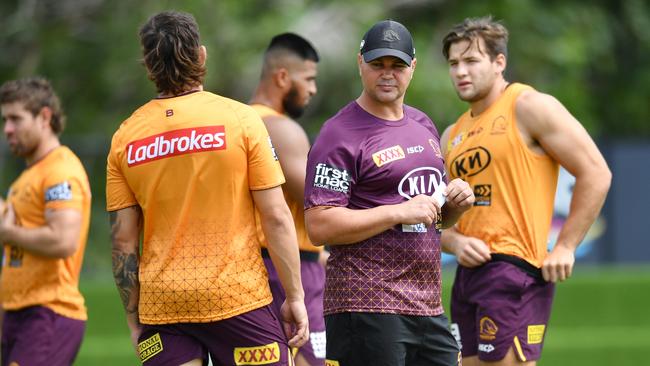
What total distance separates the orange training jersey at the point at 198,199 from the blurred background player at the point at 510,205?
170 centimetres

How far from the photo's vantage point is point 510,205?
608 centimetres

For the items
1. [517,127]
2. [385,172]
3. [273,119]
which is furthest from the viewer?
[273,119]

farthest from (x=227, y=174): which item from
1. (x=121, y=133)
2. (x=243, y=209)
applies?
(x=121, y=133)

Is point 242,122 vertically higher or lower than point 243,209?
higher

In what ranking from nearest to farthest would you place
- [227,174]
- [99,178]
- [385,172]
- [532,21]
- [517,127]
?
[227,174]
[385,172]
[517,127]
[99,178]
[532,21]

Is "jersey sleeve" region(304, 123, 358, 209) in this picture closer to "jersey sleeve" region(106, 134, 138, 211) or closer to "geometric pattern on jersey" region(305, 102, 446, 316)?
"geometric pattern on jersey" region(305, 102, 446, 316)

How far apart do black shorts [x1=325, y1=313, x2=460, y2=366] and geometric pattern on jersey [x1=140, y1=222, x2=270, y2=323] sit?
0.54 m

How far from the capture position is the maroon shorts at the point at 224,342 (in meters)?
4.71

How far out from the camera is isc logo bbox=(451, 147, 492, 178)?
6164 mm

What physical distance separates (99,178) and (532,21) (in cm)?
934

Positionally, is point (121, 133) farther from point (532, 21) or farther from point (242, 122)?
point (532, 21)

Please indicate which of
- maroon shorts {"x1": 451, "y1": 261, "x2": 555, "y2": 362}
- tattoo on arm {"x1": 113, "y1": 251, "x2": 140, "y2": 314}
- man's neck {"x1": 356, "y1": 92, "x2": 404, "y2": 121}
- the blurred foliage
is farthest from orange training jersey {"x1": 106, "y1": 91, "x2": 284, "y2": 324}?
the blurred foliage

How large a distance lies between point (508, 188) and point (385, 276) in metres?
1.29

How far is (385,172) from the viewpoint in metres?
5.08
